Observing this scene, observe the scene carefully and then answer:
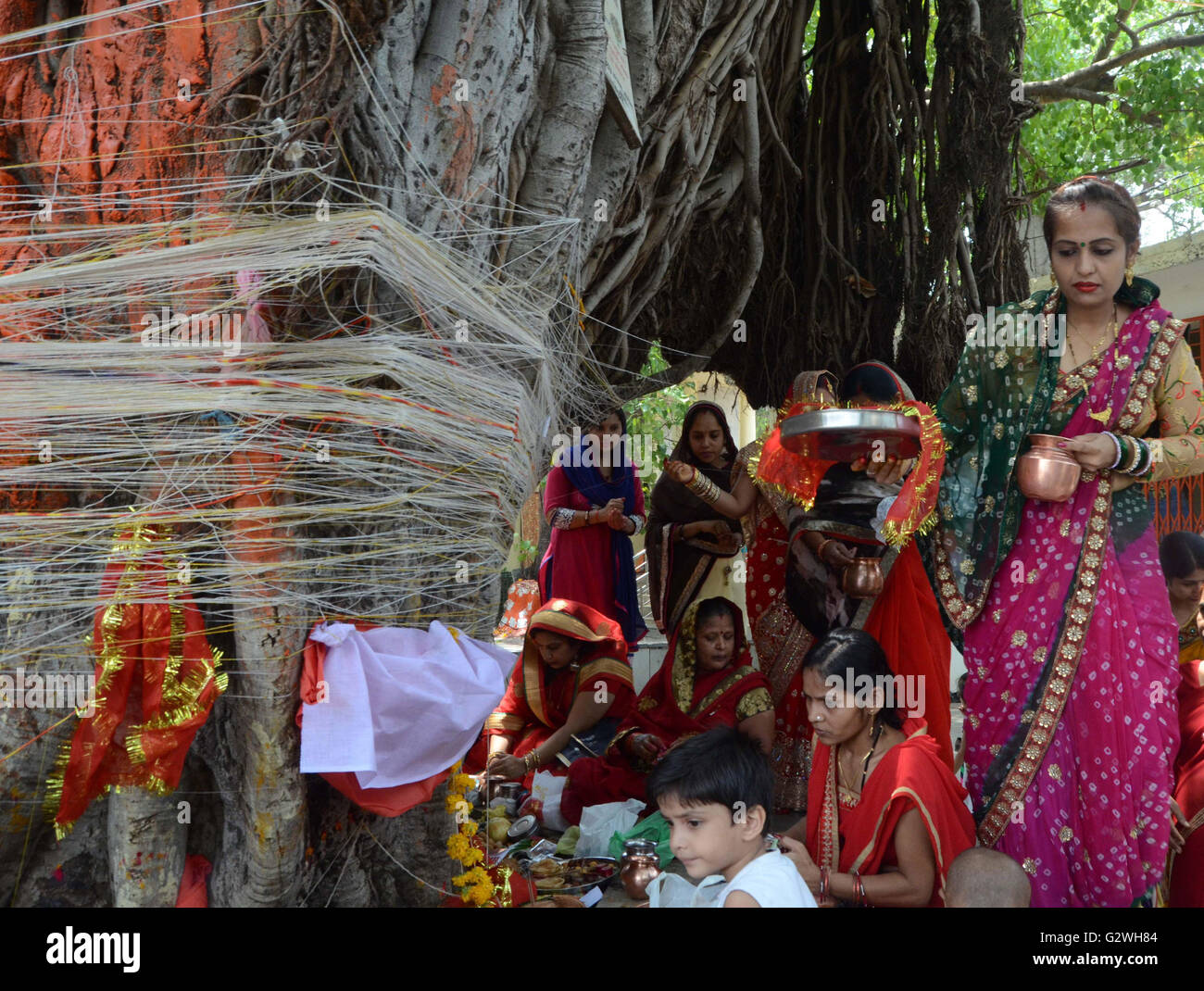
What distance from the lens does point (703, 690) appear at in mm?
4371

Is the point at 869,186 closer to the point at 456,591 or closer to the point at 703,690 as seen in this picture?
the point at 703,690

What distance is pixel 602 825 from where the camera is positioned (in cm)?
366

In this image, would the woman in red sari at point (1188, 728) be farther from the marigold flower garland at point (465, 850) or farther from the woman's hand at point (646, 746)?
the woman's hand at point (646, 746)

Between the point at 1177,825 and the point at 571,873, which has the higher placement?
the point at 1177,825

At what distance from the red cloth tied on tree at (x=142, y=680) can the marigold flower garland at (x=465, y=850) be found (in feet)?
2.36

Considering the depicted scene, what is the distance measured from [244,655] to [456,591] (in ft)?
1.62

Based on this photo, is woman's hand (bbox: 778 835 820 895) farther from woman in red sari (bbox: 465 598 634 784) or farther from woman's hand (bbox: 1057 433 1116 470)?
woman in red sari (bbox: 465 598 634 784)

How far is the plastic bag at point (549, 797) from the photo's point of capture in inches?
159

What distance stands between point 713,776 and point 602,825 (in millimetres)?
1695

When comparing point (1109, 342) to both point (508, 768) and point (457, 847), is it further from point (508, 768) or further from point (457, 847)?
point (508, 768)

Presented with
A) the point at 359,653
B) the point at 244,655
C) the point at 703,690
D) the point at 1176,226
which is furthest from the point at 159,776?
the point at 1176,226

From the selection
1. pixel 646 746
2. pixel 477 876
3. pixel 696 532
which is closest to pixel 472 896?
pixel 477 876

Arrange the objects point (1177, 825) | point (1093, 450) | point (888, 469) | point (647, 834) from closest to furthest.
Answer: point (1093, 450) → point (1177, 825) → point (888, 469) → point (647, 834)

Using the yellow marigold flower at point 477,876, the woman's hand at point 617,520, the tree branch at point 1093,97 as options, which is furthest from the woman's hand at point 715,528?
the tree branch at point 1093,97
